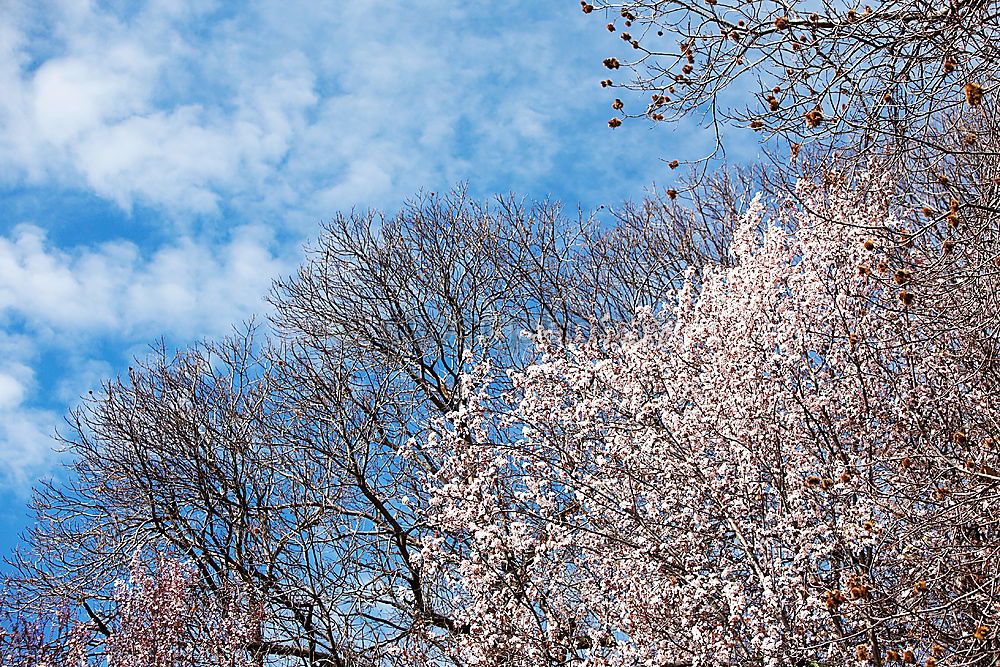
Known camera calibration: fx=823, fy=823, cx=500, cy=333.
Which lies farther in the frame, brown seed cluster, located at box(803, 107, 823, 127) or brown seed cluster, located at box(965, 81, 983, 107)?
brown seed cluster, located at box(803, 107, 823, 127)

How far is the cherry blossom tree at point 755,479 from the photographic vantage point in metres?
4.80

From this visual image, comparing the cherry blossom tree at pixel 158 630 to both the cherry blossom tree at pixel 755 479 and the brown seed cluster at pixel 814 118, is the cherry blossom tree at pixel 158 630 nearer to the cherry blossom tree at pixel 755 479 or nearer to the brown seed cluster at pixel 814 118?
the cherry blossom tree at pixel 755 479

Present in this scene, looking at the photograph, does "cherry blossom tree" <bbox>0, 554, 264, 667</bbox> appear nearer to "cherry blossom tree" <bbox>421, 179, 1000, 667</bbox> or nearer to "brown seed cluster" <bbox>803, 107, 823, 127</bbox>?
"cherry blossom tree" <bbox>421, 179, 1000, 667</bbox>

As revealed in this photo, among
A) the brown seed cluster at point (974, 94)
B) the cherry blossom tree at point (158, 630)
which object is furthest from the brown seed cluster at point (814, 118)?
the cherry blossom tree at point (158, 630)

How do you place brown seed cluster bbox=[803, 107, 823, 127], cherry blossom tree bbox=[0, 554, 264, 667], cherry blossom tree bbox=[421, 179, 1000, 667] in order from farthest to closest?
cherry blossom tree bbox=[0, 554, 264, 667] → cherry blossom tree bbox=[421, 179, 1000, 667] → brown seed cluster bbox=[803, 107, 823, 127]

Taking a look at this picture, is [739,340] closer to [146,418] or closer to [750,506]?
[750,506]

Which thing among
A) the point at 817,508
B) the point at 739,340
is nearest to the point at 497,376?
the point at 739,340

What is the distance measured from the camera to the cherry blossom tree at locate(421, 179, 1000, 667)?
4.80 meters

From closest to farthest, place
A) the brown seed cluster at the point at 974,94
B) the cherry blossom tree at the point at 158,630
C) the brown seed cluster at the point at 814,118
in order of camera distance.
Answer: the brown seed cluster at the point at 974,94 < the brown seed cluster at the point at 814,118 < the cherry blossom tree at the point at 158,630

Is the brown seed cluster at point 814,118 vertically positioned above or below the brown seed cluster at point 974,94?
above

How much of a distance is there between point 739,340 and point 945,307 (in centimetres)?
139

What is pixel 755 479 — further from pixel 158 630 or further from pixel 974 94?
pixel 158 630

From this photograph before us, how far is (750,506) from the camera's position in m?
5.70

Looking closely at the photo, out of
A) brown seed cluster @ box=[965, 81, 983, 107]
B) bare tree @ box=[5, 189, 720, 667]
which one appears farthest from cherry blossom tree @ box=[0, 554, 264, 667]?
brown seed cluster @ box=[965, 81, 983, 107]
